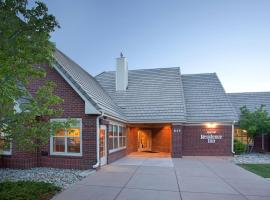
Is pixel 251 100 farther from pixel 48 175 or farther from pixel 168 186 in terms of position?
pixel 48 175

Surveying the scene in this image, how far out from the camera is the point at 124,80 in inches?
759

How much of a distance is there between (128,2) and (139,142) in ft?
41.7

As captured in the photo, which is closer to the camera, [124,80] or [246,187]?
[246,187]

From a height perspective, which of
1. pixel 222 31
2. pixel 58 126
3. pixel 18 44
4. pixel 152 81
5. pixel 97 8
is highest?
pixel 97 8

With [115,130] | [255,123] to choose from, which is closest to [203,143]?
[255,123]

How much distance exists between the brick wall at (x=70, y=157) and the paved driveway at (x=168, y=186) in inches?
51.9

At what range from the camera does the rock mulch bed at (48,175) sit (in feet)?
27.6

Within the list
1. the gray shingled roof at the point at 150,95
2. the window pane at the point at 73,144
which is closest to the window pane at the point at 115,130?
the gray shingled roof at the point at 150,95

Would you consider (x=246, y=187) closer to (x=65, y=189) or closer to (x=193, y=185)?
(x=193, y=185)

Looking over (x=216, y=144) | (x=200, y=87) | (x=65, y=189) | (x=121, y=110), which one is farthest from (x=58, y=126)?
(x=200, y=87)

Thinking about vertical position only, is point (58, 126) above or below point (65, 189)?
above

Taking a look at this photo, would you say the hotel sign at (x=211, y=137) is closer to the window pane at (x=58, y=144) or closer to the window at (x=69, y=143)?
the window at (x=69, y=143)

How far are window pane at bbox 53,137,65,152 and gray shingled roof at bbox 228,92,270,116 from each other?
17323 millimetres

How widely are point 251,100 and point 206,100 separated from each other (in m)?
7.11
